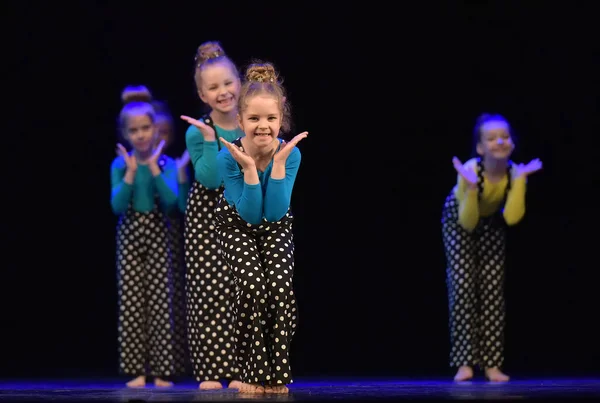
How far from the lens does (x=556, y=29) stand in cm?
587

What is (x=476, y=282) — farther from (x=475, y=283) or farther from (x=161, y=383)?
(x=161, y=383)

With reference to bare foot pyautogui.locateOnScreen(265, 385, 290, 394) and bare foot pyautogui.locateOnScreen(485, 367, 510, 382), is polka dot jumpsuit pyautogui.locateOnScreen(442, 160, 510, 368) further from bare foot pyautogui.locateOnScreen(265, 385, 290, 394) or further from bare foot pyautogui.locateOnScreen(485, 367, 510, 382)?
bare foot pyautogui.locateOnScreen(265, 385, 290, 394)

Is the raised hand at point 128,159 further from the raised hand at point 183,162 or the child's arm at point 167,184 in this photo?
the raised hand at point 183,162

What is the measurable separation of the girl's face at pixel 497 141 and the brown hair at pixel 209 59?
1382mm

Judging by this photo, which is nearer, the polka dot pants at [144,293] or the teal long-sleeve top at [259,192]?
the teal long-sleeve top at [259,192]

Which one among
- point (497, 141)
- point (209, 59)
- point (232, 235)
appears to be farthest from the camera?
point (497, 141)

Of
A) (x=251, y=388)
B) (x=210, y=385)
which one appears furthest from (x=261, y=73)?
(x=210, y=385)

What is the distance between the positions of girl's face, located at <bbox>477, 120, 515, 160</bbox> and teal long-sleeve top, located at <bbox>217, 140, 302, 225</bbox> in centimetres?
175

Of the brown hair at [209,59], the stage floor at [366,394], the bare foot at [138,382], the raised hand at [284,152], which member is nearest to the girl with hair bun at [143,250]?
the bare foot at [138,382]

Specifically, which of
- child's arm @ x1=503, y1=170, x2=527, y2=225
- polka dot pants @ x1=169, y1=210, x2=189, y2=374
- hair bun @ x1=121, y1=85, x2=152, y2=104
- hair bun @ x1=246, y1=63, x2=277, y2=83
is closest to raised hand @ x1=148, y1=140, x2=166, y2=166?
hair bun @ x1=121, y1=85, x2=152, y2=104

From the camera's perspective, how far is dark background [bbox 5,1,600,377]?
593 centimetres

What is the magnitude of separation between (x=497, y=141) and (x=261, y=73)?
70.5 inches

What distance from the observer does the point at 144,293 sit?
5.37m

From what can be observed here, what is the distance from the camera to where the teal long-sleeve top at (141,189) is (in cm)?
525
